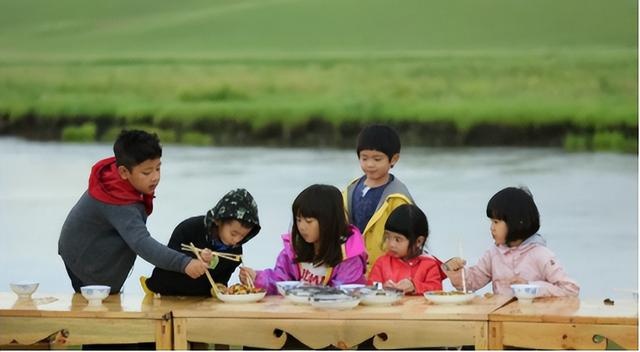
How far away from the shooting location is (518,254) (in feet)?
13.4

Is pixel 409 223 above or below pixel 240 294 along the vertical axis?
above

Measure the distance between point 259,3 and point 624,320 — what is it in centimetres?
463

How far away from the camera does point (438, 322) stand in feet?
12.0

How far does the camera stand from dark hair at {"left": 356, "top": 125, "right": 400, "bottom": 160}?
435cm

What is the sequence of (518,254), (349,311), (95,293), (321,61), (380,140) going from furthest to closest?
1. (321,61)
2. (380,140)
3. (518,254)
4. (95,293)
5. (349,311)

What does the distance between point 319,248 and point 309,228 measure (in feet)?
0.26

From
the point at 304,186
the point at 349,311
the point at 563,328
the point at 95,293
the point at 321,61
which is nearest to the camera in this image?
the point at 563,328

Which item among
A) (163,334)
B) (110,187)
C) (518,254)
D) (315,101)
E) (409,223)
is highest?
(315,101)

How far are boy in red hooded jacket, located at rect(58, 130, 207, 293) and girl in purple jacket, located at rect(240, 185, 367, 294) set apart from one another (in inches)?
11.9

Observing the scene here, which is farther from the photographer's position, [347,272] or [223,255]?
[347,272]

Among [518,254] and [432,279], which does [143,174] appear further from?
[518,254]

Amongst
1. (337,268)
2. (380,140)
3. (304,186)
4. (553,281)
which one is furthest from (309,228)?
(304,186)

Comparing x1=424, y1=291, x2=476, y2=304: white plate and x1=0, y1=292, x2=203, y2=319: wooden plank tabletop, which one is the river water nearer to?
x1=0, y1=292, x2=203, y2=319: wooden plank tabletop

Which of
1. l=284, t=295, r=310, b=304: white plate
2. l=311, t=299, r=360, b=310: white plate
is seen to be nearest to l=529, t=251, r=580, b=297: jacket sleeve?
l=311, t=299, r=360, b=310: white plate
